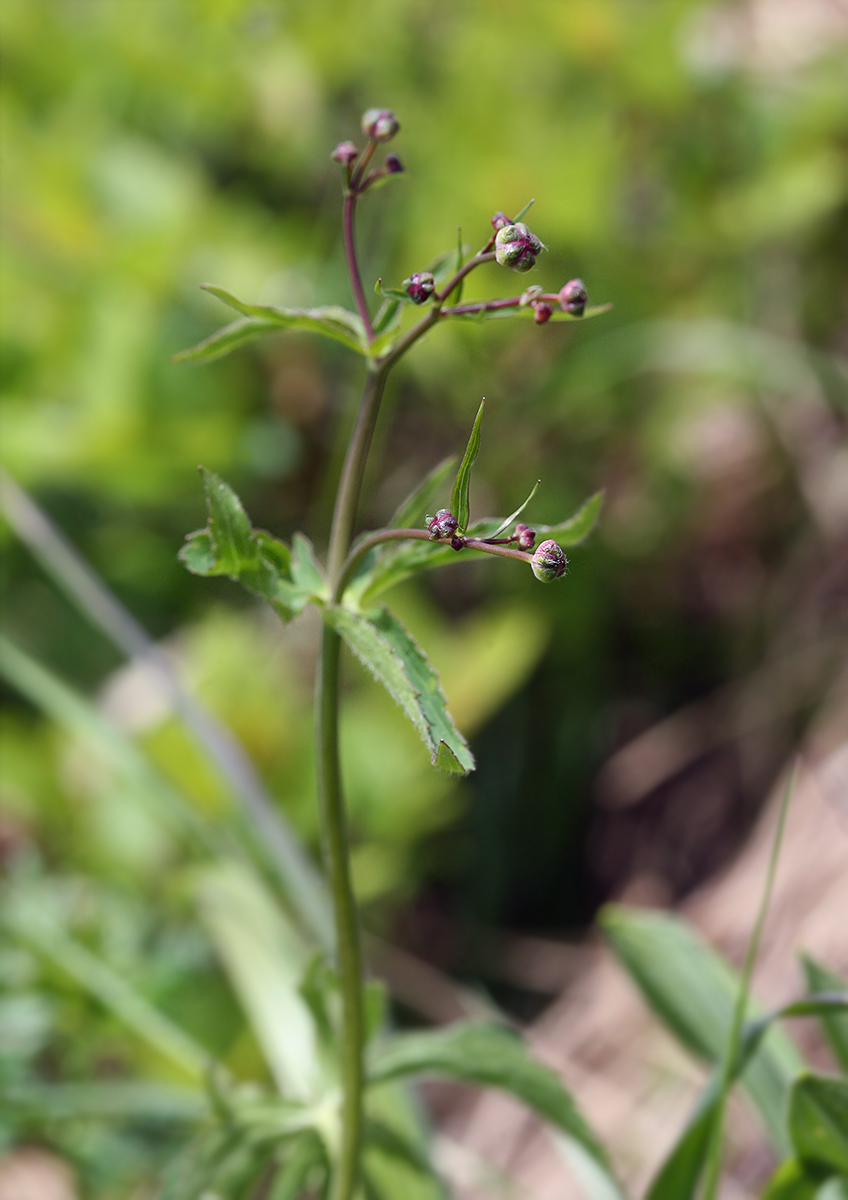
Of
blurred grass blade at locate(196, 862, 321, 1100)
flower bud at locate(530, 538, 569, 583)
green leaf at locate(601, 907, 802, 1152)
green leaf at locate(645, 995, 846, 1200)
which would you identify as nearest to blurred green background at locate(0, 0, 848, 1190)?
blurred grass blade at locate(196, 862, 321, 1100)

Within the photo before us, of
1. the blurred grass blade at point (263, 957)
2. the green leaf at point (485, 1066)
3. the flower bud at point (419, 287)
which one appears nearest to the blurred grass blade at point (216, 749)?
the blurred grass blade at point (263, 957)

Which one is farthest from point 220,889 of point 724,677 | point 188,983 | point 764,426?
point 764,426

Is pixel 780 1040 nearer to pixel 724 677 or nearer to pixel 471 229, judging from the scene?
pixel 724 677

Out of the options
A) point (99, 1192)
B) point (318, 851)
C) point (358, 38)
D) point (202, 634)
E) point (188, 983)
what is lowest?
point (99, 1192)

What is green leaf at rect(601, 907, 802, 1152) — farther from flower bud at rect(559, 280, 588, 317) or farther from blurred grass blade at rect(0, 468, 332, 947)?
flower bud at rect(559, 280, 588, 317)

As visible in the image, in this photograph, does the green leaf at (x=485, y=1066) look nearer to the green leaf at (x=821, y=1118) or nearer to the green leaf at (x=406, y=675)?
the green leaf at (x=821, y=1118)
